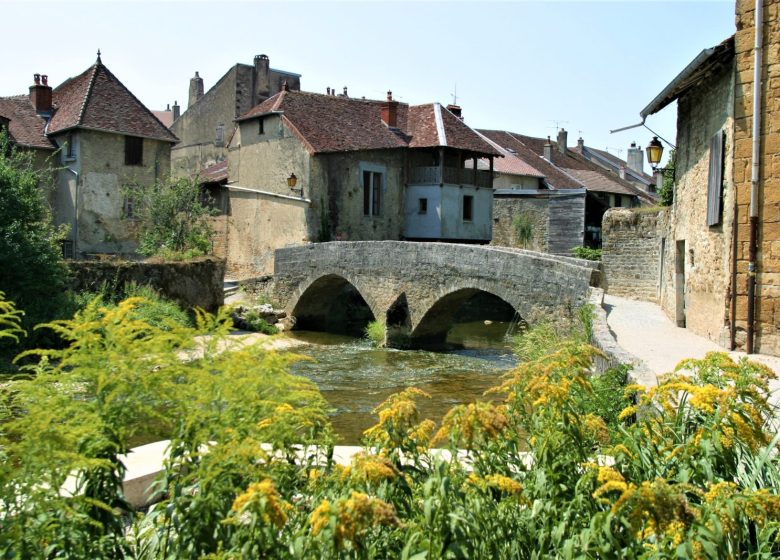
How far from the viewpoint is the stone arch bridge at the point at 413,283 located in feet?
45.4

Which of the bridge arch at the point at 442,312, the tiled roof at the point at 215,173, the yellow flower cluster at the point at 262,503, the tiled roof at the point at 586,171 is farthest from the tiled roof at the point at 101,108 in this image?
the yellow flower cluster at the point at 262,503

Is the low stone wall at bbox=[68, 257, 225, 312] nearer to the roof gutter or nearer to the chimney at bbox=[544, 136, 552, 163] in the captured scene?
the roof gutter

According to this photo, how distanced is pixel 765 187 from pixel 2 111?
20694 millimetres

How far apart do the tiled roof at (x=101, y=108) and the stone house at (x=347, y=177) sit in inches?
120

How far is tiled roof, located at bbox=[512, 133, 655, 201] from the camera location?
35.8 metres

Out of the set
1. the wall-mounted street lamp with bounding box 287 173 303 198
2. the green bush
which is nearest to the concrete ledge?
the green bush

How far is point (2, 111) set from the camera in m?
21.9

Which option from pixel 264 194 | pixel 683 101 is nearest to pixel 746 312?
pixel 683 101

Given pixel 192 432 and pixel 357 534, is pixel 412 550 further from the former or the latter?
pixel 192 432

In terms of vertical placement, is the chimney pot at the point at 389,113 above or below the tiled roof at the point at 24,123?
above

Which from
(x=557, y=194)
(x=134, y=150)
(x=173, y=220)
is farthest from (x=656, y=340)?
(x=557, y=194)

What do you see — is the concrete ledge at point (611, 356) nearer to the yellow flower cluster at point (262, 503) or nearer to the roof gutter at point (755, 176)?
the roof gutter at point (755, 176)

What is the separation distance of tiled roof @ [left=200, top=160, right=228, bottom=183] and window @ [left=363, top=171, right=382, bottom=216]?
16.8 ft

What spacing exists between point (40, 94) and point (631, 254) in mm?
18002
